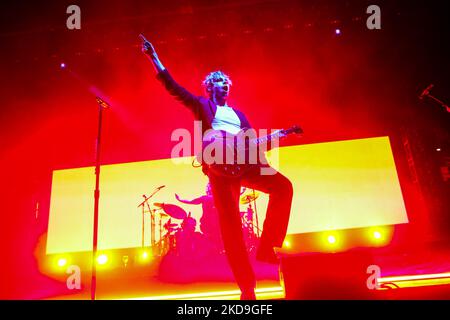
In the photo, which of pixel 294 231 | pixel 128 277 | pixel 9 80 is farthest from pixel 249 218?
pixel 9 80

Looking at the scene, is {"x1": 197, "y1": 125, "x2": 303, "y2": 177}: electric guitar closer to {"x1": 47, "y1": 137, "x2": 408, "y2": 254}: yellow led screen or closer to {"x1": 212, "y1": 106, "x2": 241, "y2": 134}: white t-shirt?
{"x1": 212, "y1": 106, "x2": 241, "y2": 134}: white t-shirt

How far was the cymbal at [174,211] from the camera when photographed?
5.62 metres

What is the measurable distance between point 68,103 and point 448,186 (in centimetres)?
717

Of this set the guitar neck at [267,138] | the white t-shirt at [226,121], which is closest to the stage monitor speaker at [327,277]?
the guitar neck at [267,138]

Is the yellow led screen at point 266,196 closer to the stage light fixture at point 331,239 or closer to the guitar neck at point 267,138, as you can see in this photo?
the stage light fixture at point 331,239

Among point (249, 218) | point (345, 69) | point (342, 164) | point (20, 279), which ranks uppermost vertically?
point (345, 69)

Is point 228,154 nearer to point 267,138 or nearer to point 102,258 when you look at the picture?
point 267,138

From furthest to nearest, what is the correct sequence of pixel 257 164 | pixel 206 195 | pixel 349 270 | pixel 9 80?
pixel 9 80
pixel 206 195
pixel 257 164
pixel 349 270

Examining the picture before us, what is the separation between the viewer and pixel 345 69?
20.3ft

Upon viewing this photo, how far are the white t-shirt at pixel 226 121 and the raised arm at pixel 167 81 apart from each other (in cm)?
18

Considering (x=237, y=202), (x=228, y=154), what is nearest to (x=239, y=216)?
(x=237, y=202)

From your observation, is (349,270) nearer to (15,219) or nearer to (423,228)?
(423,228)

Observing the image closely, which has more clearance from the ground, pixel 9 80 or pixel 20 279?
pixel 9 80

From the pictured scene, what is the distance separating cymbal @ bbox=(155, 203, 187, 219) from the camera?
18.4 ft
